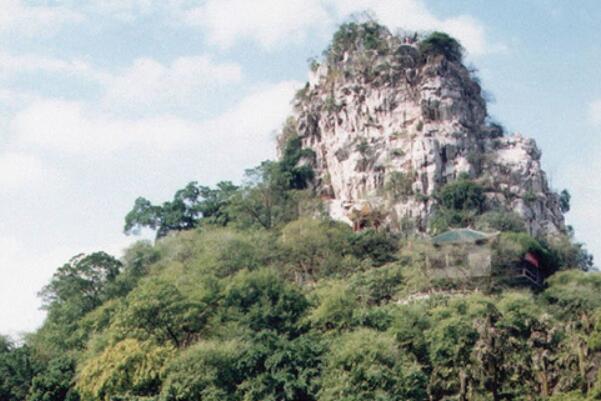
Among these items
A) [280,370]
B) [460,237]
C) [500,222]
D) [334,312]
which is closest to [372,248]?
[460,237]

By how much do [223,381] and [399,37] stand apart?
36.7m

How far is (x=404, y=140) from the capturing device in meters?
59.0

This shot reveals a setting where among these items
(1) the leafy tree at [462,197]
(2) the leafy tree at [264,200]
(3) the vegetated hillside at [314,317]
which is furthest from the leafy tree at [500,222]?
(2) the leafy tree at [264,200]

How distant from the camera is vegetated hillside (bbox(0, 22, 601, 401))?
3005 cm

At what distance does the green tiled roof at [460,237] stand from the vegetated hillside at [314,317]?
85 centimetres

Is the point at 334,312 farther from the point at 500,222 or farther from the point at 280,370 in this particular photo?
the point at 500,222

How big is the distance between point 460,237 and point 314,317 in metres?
12.7

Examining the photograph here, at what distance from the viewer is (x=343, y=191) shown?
59.1 m

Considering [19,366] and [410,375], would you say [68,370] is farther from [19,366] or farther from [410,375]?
[410,375]

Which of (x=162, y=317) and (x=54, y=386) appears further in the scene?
(x=162, y=317)

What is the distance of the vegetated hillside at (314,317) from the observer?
3005 centimetres

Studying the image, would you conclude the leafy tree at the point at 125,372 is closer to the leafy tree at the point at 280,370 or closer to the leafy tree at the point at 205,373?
the leafy tree at the point at 205,373

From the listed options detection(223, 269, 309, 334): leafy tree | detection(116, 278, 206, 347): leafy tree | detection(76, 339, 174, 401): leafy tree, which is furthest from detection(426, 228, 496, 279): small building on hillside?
detection(76, 339, 174, 401): leafy tree

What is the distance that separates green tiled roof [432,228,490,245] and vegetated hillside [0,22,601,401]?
33.4 inches
